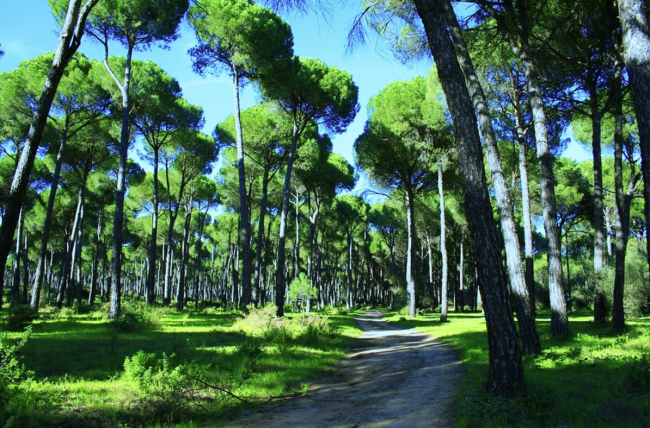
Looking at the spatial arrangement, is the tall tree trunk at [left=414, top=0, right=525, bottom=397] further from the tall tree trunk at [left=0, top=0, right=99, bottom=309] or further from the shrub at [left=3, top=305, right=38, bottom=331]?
the shrub at [left=3, top=305, right=38, bottom=331]

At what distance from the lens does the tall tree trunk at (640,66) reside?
4543 mm

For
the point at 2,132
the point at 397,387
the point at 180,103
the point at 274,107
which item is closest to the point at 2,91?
the point at 2,132

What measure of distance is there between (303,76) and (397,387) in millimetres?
15778

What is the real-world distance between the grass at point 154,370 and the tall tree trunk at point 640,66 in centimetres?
564

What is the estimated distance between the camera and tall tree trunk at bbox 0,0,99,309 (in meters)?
5.16

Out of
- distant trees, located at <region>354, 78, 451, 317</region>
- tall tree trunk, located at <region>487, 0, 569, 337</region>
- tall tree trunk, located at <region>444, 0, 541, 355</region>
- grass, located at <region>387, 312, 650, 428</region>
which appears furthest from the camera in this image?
distant trees, located at <region>354, 78, 451, 317</region>

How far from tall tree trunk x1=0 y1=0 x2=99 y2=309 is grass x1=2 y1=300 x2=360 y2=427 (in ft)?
6.02

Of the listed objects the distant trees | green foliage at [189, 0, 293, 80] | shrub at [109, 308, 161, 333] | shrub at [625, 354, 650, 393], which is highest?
green foliage at [189, 0, 293, 80]

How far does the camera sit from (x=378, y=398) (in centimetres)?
585

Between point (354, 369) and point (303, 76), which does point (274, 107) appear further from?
point (354, 369)

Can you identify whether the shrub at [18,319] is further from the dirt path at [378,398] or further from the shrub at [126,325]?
the dirt path at [378,398]

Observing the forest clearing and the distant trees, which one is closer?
the forest clearing

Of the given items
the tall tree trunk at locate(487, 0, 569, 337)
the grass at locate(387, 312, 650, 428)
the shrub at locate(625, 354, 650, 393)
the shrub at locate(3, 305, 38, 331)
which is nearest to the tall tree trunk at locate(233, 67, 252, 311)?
the shrub at locate(3, 305, 38, 331)

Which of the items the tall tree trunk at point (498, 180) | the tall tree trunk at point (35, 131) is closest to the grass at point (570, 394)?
the tall tree trunk at point (498, 180)
